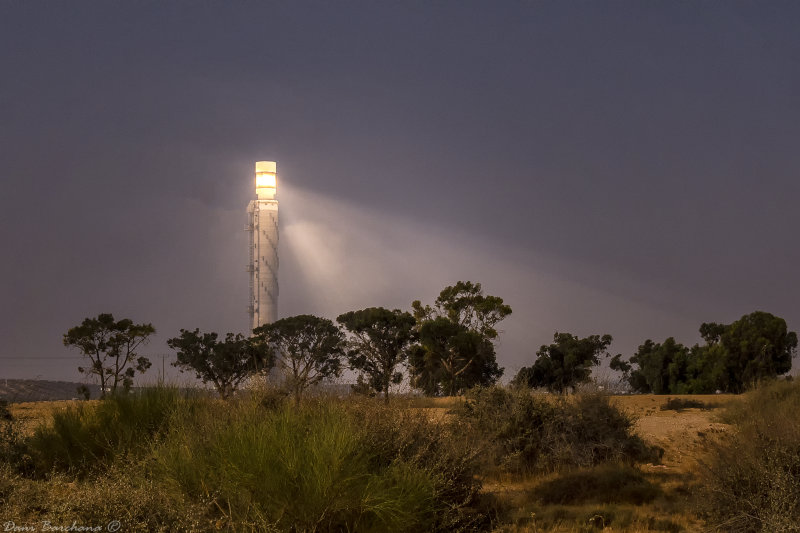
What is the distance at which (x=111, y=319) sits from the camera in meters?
44.0

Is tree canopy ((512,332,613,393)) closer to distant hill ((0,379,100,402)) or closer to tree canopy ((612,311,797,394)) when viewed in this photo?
tree canopy ((612,311,797,394))

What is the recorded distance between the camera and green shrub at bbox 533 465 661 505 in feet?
42.4

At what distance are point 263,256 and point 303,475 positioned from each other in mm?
55355

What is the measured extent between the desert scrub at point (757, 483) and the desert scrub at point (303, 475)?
12.6 feet

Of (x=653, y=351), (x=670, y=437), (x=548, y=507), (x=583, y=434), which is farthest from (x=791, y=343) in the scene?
(x=548, y=507)

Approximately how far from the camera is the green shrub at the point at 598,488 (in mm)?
12938

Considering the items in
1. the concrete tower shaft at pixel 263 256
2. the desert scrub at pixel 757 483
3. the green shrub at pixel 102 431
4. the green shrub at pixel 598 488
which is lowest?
the green shrub at pixel 598 488

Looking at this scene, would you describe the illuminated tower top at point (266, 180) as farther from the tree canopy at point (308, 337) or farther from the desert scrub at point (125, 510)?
the desert scrub at point (125, 510)

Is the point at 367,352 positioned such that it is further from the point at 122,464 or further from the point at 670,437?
the point at 122,464

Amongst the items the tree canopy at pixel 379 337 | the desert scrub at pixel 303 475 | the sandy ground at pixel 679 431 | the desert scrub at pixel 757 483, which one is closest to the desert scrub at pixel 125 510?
the desert scrub at pixel 303 475

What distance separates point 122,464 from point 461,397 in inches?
347

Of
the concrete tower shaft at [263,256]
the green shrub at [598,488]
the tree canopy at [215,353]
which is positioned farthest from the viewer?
the concrete tower shaft at [263,256]

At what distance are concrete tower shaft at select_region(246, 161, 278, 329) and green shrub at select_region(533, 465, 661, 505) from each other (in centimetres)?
4816

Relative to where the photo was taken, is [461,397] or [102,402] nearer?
[102,402]
